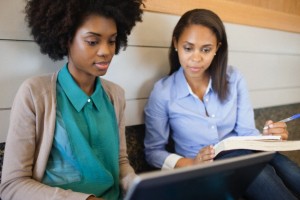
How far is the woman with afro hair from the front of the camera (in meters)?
0.75

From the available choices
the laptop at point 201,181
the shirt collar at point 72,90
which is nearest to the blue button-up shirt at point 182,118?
the shirt collar at point 72,90

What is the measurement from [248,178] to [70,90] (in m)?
0.54

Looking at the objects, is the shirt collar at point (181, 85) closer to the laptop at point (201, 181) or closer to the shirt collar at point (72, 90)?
the shirt collar at point (72, 90)

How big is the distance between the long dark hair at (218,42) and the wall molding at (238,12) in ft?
0.42

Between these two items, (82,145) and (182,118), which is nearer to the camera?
(82,145)

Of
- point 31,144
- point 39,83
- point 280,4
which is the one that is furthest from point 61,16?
point 280,4

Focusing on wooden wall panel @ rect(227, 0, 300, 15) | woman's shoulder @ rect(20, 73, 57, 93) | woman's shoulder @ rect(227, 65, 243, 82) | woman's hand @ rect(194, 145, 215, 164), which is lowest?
woman's hand @ rect(194, 145, 215, 164)

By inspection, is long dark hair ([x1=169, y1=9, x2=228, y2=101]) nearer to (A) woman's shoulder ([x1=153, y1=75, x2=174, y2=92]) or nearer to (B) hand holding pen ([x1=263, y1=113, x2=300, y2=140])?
(A) woman's shoulder ([x1=153, y1=75, x2=174, y2=92])

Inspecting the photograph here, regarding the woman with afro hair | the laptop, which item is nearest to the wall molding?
the woman with afro hair

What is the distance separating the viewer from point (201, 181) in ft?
1.71

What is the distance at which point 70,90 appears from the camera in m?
0.85

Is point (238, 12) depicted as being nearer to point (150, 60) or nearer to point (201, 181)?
point (150, 60)

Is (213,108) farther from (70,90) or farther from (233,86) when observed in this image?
(70,90)

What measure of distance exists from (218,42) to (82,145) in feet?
2.42
